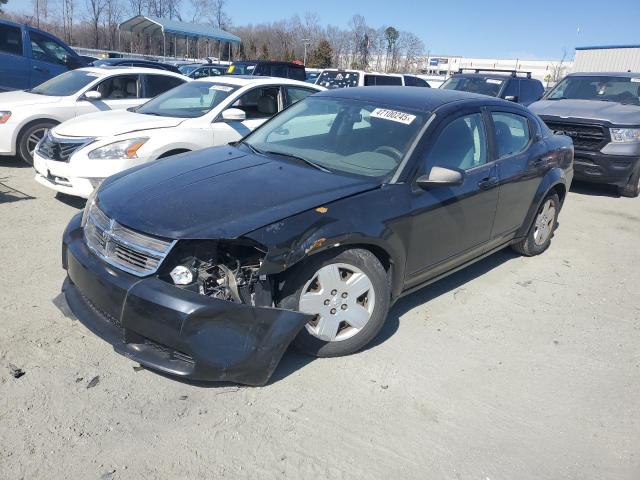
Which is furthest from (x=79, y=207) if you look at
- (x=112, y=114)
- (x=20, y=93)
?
(x=20, y=93)

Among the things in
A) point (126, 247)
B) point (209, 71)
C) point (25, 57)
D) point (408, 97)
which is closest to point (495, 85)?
point (408, 97)

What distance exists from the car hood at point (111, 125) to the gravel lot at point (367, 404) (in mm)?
2199

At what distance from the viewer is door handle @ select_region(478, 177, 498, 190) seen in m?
4.17

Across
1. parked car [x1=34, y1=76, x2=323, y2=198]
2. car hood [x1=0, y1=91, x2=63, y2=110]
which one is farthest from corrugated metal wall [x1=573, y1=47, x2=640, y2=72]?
car hood [x1=0, y1=91, x2=63, y2=110]

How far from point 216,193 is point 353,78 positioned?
12.3 metres

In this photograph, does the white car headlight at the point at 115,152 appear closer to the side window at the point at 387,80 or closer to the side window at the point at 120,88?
the side window at the point at 120,88

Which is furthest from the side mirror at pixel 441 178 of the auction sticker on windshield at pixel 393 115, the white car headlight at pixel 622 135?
the white car headlight at pixel 622 135

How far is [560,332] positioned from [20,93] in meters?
8.40

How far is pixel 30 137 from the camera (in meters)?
7.81

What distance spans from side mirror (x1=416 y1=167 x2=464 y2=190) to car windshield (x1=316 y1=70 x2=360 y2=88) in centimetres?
1140

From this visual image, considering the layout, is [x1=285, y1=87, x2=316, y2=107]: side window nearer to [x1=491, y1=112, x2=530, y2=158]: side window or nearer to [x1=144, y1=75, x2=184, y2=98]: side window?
[x1=144, y1=75, x2=184, y2=98]: side window

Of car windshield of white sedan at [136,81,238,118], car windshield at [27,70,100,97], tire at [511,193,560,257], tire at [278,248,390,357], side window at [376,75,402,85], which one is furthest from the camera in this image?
side window at [376,75,402,85]

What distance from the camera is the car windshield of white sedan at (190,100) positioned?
671 cm

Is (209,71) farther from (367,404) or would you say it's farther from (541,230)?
(367,404)
